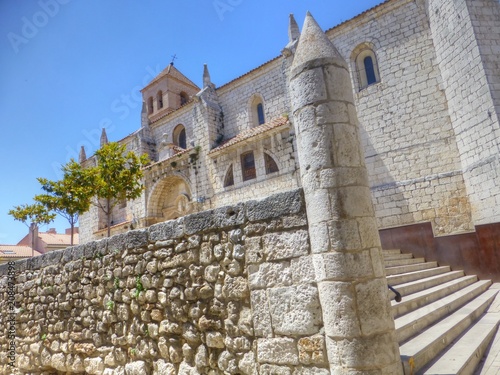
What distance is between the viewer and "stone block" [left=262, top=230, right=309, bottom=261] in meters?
3.17

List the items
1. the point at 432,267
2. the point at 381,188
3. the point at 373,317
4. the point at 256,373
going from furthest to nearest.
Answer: the point at 381,188 < the point at 432,267 < the point at 256,373 < the point at 373,317

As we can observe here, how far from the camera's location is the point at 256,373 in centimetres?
333

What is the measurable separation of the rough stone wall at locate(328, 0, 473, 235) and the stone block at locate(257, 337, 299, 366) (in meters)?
9.58

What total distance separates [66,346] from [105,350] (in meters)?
1.08

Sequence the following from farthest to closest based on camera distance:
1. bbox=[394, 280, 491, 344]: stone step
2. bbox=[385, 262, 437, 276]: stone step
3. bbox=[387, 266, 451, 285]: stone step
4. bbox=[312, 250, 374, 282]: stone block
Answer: bbox=[385, 262, 437, 276]: stone step < bbox=[387, 266, 451, 285]: stone step < bbox=[394, 280, 491, 344]: stone step < bbox=[312, 250, 374, 282]: stone block

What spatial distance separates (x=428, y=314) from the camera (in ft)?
15.3

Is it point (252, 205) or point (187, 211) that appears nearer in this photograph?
point (252, 205)

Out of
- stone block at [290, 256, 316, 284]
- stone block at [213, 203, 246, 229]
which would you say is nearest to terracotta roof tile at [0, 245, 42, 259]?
stone block at [213, 203, 246, 229]

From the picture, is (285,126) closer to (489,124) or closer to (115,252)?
(489,124)

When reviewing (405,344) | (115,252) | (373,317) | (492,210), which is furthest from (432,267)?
(115,252)

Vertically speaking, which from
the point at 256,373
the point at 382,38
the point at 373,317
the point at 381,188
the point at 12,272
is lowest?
the point at 256,373

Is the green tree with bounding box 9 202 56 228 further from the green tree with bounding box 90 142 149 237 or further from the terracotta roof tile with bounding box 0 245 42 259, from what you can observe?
the terracotta roof tile with bounding box 0 245 42 259

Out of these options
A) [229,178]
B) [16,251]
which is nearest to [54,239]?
[16,251]

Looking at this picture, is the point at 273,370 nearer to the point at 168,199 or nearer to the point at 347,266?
the point at 347,266
